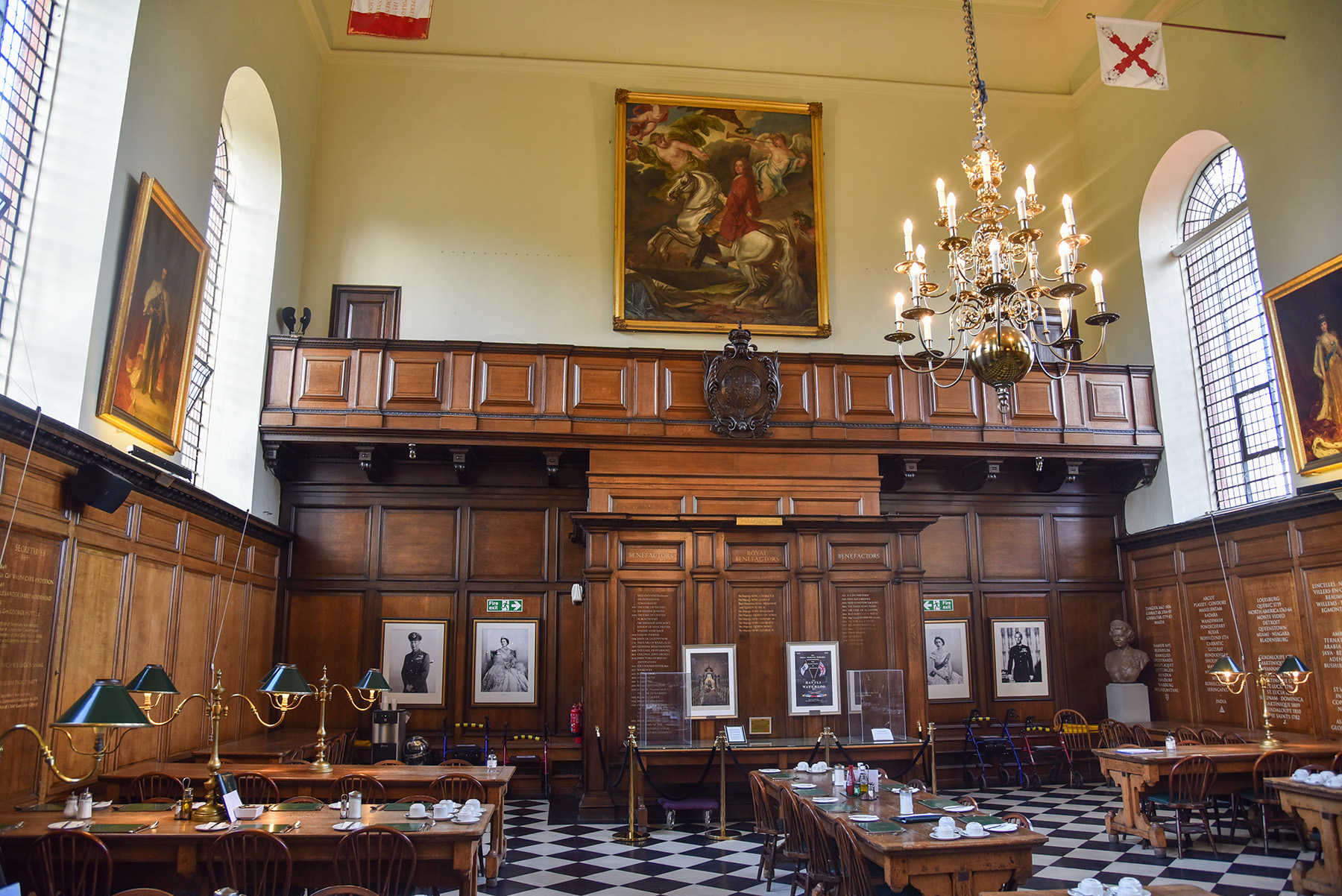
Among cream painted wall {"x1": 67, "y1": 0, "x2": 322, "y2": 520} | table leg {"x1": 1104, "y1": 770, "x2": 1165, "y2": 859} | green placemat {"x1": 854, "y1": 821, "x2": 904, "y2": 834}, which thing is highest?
cream painted wall {"x1": 67, "y1": 0, "x2": 322, "y2": 520}

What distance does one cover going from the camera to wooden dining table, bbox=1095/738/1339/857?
8062 mm

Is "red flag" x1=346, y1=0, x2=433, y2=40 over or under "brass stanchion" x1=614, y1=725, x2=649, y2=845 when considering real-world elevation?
over

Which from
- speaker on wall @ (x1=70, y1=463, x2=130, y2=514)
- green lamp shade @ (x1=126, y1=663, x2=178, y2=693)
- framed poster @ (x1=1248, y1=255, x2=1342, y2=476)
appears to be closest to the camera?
green lamp shade @ (x1=126, y1=663, x2=178, y2=693)

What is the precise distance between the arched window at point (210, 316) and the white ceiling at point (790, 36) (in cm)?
333

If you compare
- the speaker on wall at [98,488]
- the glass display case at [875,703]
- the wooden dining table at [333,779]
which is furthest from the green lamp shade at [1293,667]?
the speaker on wall at [98,488]

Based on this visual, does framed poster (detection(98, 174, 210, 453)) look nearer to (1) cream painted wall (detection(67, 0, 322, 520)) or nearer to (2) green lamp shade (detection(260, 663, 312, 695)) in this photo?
(1) cream painted wall (detection(67, 0, 322, 520))

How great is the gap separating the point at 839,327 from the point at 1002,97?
476 centimetres

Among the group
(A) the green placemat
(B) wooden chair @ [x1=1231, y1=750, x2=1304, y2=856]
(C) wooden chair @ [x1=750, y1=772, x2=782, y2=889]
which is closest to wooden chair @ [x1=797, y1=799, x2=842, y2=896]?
(A) the green placemat

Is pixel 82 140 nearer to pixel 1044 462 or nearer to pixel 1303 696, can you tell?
pixel 1044 462

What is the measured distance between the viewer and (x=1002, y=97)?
46.3ft

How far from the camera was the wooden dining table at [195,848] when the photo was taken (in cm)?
520

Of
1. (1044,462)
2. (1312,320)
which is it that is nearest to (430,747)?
(1044,462)

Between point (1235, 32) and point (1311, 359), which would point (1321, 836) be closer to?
point (1311, 359)

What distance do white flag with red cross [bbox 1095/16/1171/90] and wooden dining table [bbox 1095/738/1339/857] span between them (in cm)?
658
